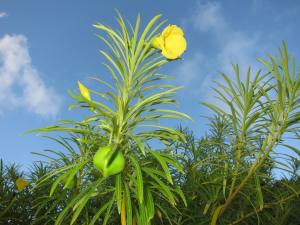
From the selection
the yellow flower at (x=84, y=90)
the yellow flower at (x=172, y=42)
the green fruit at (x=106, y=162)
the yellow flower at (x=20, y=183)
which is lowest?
the green fruit at (x=106, y=162)

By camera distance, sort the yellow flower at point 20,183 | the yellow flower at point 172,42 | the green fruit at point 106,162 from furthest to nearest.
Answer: the yellow flower at point 20,183 → the yellow flower at point 172,42 → the green fruit at point 106,162

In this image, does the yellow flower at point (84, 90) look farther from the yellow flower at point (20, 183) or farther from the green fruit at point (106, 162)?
the yellow flower at point (20, 183)

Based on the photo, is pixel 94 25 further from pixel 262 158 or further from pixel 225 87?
pixel 262 158

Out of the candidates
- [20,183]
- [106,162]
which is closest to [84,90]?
[106,162]

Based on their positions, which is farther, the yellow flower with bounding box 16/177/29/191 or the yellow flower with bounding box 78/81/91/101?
the yellow flower with bounding box 16/177/29/191

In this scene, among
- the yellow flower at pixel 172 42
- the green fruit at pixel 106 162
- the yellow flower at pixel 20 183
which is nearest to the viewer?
the green fruit at pixel 106 162

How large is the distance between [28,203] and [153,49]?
116 centimetres

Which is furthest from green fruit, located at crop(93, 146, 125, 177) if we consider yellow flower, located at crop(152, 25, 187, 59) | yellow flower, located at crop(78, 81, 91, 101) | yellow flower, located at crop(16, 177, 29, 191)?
yellow flower, located at crop(16, 177, 29, 191)

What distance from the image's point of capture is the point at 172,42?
1.26m

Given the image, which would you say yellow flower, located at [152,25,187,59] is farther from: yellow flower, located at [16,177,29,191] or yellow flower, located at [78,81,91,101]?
yellow flower, located at [16,177,29,191]

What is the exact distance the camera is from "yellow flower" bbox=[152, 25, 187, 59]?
→ 4.08ft

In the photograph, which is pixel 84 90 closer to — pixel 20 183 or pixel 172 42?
pixel 172 42

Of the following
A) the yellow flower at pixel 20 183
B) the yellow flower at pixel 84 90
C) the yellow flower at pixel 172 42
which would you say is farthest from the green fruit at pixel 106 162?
the yellow flower at pixel 20 183

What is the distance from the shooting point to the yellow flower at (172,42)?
4.08 ft
